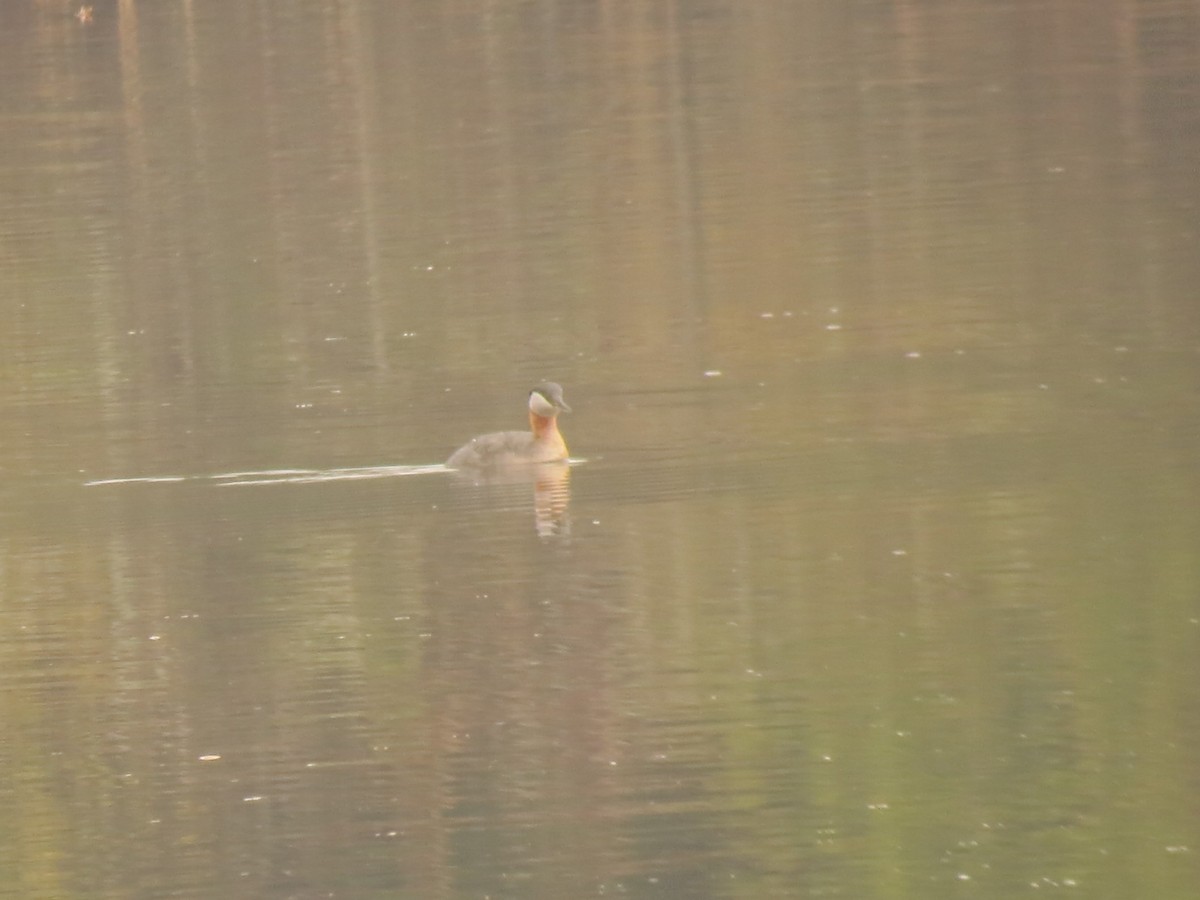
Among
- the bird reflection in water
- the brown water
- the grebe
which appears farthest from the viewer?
the grebe

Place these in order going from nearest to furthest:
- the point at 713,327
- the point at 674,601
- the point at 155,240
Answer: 1. the point at 674,601
2. the point at 713,327
3. the point at 155,240

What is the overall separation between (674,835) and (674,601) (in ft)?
10.8

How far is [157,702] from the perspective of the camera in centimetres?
1274

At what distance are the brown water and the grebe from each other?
0.65 feet

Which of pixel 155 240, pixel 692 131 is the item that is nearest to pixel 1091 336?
pixel 155 240

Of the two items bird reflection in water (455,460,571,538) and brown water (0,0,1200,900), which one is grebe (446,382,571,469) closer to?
bird reflection in water (455,460,571,538)

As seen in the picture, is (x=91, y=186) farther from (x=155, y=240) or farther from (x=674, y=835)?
(x=674, y=835)

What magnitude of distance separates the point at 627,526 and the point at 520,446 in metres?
1.93

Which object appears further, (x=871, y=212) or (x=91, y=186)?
(x=91, y=186)

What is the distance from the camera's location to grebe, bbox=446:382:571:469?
661 inches

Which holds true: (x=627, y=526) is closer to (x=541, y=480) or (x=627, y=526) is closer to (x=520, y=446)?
(x=541, y=480)

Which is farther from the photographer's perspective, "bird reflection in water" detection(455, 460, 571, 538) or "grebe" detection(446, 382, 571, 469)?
"grebe" detection(446, 382, 571, 469)

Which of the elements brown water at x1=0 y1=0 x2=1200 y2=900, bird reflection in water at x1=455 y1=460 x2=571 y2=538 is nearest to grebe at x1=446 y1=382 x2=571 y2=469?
bird reflection in water at x1=455 y1=460 x2=571 y2=538

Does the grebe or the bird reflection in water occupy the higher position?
the grebe
